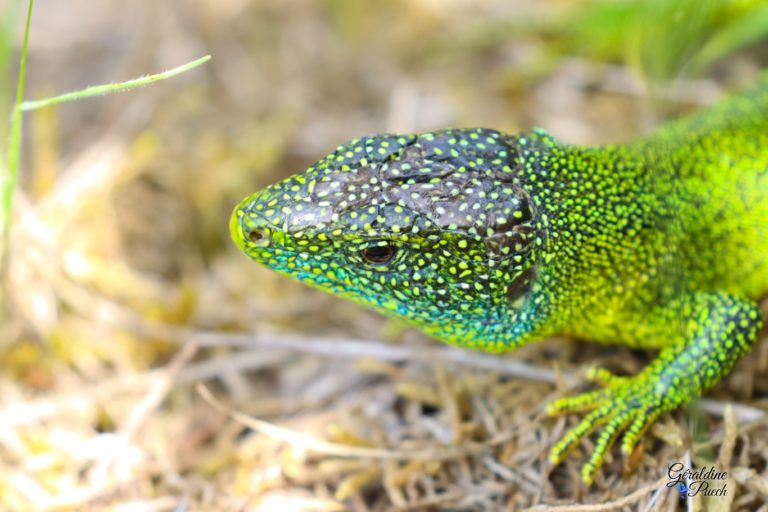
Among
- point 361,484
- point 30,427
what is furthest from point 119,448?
point 361,484

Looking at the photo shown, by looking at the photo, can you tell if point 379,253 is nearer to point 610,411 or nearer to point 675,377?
point 610,411

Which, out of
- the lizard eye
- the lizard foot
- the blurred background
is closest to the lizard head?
the lizard eye

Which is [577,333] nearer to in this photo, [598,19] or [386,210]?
[386,210]

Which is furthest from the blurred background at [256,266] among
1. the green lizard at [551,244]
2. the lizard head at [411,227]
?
the lizard head at [411,227]

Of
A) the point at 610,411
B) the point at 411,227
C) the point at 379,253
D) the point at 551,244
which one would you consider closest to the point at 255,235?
the point at 379,253

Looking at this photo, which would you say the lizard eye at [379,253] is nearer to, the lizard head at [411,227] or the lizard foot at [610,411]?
the lizard head at [411,227]

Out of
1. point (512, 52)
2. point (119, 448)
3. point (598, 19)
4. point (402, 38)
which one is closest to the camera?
point (119, 448)

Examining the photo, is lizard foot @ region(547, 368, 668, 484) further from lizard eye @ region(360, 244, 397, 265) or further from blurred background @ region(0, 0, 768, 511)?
lizard eye @ region(360, 244, 397, 265)

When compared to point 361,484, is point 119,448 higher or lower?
lower
